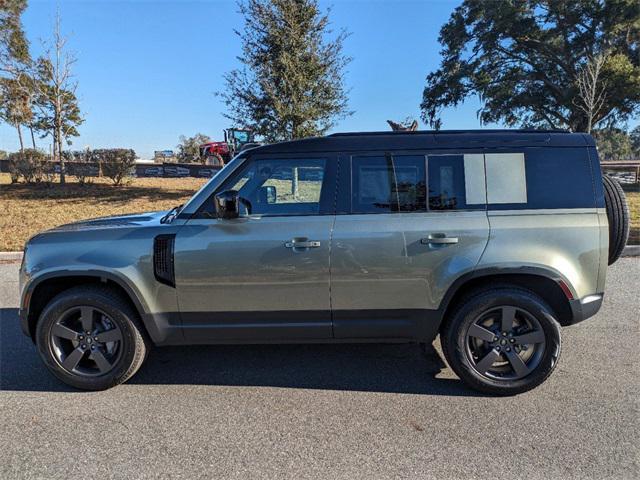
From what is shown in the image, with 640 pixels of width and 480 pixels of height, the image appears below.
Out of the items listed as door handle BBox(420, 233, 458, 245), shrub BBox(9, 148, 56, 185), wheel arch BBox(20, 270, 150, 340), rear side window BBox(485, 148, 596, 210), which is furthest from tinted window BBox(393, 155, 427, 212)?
shrub BBox(9, 148, 56, 185)

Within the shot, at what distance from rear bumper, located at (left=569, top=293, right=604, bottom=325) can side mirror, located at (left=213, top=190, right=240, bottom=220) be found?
249 cm

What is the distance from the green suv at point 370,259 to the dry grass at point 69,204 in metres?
6.59

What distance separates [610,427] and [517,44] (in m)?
27.5

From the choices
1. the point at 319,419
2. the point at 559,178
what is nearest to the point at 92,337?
the point at 319,419

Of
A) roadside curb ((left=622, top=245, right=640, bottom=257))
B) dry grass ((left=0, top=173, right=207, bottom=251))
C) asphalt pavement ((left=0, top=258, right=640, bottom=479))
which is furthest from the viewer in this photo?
dry grass ((left=0, top=173, right=207, bottom=251))

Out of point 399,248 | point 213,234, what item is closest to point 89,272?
point 213,234

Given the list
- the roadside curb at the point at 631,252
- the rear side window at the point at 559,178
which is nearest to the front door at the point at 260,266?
the rear side window at the point at 559,178

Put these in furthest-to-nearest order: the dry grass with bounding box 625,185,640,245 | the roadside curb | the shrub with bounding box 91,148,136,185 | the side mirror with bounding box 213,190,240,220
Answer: the shrub with bounding box 91,148,136,185, the dry grass with bounding box 625,185,640,245, the roadside curb, the side mirror with bounding box 213,190,240,220

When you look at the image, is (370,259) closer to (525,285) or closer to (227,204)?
(227,204)

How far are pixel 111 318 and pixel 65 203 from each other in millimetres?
12195

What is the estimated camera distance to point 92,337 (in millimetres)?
3426

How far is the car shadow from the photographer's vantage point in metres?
3.47

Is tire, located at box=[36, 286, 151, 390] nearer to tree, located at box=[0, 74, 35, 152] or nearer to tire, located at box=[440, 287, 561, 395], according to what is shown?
tire, located at box=[440, 287, 561, 395]

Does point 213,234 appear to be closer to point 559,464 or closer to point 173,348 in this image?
point 173,348
